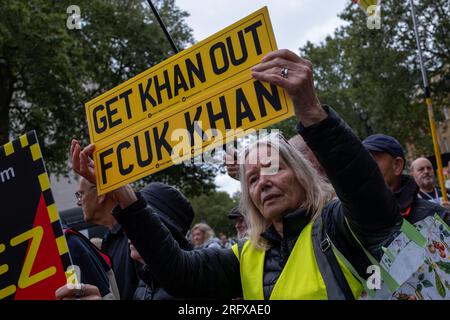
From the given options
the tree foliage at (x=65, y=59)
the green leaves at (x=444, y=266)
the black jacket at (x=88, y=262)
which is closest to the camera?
the green leaves at (x=444, y=266)

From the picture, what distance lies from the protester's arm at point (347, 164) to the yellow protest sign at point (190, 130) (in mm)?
107

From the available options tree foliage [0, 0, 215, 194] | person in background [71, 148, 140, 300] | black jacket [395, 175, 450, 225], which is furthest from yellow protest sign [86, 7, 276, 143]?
tree foliage [0, 0, 215, 194]

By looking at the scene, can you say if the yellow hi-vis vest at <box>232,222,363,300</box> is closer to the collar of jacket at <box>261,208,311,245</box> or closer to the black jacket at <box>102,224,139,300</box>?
the collar of jacket at <box>261,208,311,245</box>

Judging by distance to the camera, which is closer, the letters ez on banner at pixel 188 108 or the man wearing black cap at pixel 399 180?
the letters ez on banner at pixel 188 108

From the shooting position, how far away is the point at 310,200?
6.97 ft

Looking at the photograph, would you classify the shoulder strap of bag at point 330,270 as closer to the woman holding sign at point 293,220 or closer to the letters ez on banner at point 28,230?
the woman holding sign at point 293,220

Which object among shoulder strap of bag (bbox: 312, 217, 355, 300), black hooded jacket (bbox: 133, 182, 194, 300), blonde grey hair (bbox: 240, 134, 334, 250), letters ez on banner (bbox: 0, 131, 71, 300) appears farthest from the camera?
black hooded jacket (bbox: 133, 182, 194, 300)

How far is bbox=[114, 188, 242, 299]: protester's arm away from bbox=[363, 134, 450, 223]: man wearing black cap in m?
1.19

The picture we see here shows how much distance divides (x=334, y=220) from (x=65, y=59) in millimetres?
13874

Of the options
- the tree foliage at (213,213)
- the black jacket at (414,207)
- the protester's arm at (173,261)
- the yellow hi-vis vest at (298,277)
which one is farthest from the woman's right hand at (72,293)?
the tree foliage at (213,213)

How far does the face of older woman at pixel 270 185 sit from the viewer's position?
2.15 m

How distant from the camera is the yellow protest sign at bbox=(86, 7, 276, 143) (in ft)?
6.46
